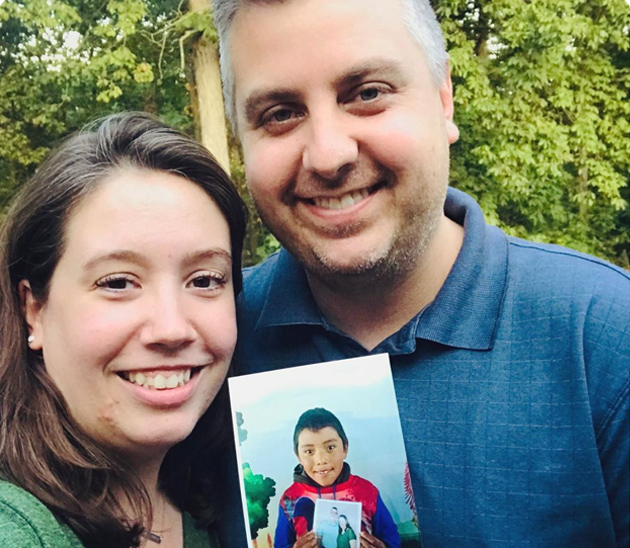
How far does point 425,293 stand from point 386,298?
100 millimetres

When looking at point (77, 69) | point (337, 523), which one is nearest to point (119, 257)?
point (337, 523)

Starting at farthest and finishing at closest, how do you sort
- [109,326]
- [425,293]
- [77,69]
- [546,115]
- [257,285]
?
[77,69]
[546,115]
[257,285]
[425,293]
[109,326]

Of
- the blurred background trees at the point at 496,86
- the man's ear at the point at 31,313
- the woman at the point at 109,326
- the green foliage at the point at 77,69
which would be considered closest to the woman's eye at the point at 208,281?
the woman at the point at 109,326

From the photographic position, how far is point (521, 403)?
4.50 ft

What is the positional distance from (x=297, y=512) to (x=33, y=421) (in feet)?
2.11

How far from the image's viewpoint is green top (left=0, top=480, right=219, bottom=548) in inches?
47.7

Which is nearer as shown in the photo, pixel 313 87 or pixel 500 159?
pixel 313 87

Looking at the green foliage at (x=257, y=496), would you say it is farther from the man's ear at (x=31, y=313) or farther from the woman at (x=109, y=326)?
the man's ear at (x=31, y=313)

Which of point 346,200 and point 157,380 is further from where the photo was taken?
point 346,200

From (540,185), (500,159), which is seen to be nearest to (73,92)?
(500,159)

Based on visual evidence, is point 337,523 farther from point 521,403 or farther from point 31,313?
point 31,313

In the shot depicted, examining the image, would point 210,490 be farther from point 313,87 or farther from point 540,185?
point 540,185

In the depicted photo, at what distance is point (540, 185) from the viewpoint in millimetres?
8102

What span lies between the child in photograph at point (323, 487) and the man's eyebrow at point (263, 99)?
0.71 m
